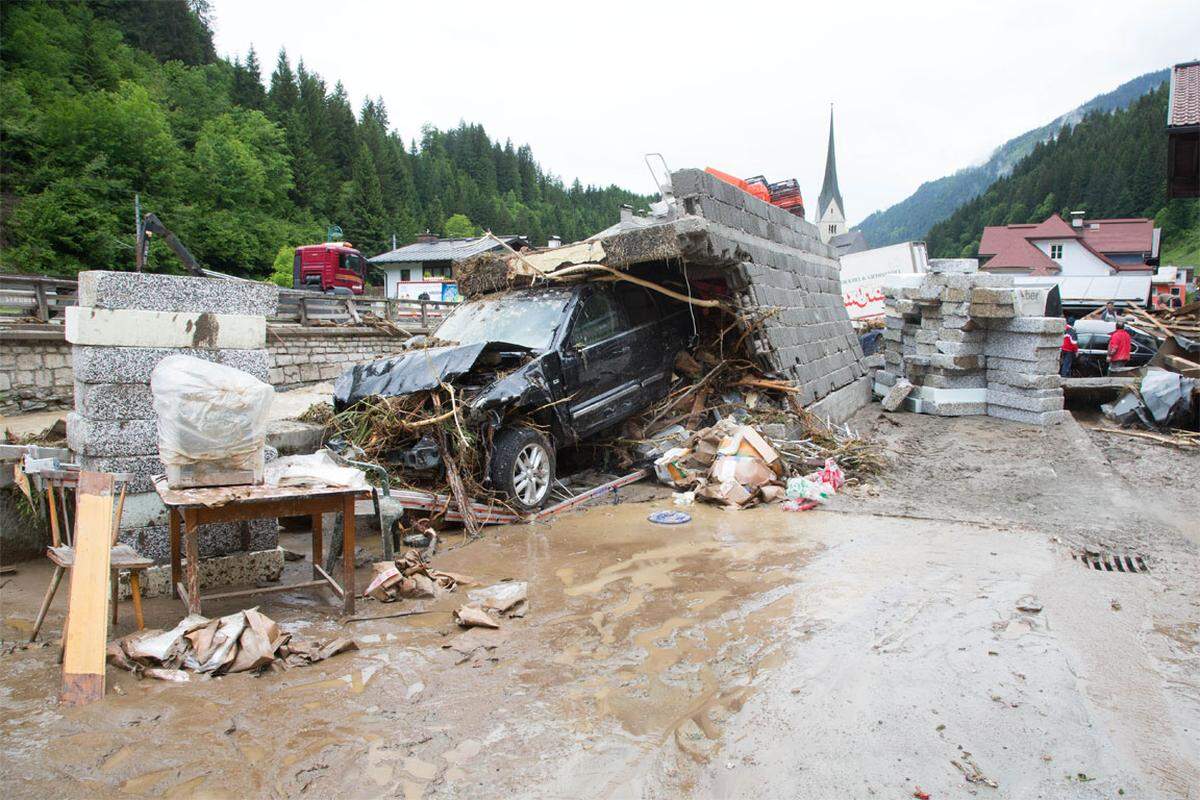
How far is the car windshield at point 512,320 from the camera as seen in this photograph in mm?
7191

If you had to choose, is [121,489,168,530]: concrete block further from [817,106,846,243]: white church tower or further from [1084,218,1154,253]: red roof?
[817,106,846,243]: white church tower

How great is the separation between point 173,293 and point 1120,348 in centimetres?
1543

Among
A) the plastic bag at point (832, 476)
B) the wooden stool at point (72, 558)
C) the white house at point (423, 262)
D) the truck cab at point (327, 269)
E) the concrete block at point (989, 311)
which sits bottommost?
the plastic bag at point (832, 476)

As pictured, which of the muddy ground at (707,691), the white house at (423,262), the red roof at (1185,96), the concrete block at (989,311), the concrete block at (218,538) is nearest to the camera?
the muddy ground at (707,691)

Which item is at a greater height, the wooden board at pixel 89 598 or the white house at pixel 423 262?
the white house at pixel 423 262

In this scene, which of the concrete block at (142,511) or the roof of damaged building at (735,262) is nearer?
the concrete block at (142,511)

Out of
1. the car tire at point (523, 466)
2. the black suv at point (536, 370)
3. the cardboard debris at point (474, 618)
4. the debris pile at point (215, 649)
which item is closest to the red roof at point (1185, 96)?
the black suv at point (536, 370)

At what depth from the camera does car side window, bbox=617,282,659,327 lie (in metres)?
8.16

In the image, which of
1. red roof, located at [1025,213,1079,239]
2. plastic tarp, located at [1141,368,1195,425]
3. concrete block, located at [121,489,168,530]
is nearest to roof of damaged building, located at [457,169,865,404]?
plastic tarp, located at [1141,368,1195,425]

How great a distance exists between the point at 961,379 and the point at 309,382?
14.1 metres

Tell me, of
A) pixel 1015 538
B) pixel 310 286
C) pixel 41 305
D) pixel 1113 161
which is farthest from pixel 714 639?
pixel 1113 161

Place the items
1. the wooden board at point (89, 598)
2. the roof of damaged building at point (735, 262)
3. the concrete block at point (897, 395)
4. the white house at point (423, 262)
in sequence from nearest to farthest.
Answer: the wooden board at point (89, 598)
the roof of damaged building at point (735, 262)
the concrete block at point (897, 395)
the white house at point (423, 262)

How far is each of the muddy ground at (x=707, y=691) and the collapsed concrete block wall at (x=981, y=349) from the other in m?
4.70

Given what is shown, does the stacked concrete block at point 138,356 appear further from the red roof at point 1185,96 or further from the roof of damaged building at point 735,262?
the red roof at point 1185,96
